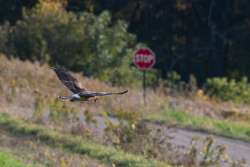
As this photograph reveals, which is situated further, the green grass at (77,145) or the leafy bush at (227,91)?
the leafy bush at (227,91)

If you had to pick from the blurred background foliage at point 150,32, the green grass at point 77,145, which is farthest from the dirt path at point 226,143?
Answer: the blurred background foliage at point 150,32

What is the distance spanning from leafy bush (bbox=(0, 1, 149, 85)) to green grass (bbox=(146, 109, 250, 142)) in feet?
29.1

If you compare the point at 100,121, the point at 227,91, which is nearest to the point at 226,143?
the point at 100,121

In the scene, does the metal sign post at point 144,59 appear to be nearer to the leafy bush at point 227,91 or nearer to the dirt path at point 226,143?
the dirt path at point 226,143

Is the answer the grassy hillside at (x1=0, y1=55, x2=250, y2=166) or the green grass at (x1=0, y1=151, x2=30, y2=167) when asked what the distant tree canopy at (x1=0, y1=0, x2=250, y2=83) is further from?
the green grass at (x1=0, y1=151, x2=30, y2=167)

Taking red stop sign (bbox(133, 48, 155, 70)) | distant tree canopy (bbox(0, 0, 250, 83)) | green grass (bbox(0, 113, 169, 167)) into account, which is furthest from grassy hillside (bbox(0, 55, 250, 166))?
distant tree canopy (bbox(0, 0, 250, 83))

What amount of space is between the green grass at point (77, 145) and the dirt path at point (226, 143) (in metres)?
3.09

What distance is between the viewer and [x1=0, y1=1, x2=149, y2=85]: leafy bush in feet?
118

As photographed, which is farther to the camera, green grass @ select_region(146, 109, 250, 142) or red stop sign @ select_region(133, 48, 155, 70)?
red stop sign @ select_region(133, 48, 155, 70)

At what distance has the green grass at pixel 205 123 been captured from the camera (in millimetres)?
24609

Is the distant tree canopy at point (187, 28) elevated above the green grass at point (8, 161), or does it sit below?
above

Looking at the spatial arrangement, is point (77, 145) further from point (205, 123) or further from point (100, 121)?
point (205, 123)

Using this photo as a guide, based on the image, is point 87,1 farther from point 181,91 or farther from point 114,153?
point 114,153

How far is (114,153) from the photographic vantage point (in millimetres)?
15664
